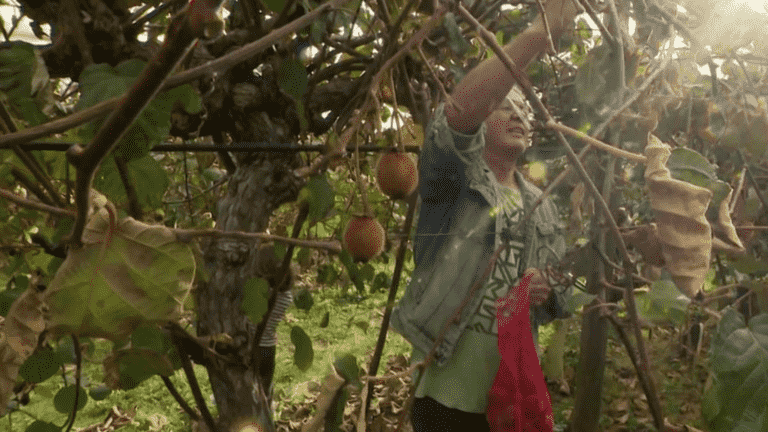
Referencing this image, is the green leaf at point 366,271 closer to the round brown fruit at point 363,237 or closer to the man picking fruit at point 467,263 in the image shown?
the man picking fruit at point 467,263

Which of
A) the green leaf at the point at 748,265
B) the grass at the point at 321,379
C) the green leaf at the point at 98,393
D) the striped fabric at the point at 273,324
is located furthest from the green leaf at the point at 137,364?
the grass at the point at 321,379

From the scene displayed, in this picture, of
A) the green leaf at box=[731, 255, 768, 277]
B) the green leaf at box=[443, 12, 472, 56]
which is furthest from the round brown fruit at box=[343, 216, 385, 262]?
the green leaf at box=[731, 255, 768, 277]

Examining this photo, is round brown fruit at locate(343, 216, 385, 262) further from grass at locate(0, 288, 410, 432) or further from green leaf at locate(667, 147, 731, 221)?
grass at locate(0, 288, 410, 432)

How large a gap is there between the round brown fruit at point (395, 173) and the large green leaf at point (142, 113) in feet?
1.48

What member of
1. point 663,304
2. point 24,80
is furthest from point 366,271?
point 663,304

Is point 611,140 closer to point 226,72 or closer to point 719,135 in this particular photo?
point 719,135

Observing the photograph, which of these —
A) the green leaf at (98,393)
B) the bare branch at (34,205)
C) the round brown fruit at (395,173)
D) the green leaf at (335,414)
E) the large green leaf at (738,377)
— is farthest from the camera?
the green leaf at (98,393)

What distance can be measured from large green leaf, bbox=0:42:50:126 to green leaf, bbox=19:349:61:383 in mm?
390

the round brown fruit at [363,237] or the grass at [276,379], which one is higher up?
the round brown fruit at [363,237]

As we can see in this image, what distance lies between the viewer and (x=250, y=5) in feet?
3.24

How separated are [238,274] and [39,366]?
65 cm

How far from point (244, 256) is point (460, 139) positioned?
689mm

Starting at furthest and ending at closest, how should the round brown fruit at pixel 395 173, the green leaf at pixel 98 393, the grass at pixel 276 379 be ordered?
the grass at pixel 276 379
the green leaf at pixel 98 393
the round brown fruit at pixel 395 173

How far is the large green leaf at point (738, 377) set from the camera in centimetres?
57
